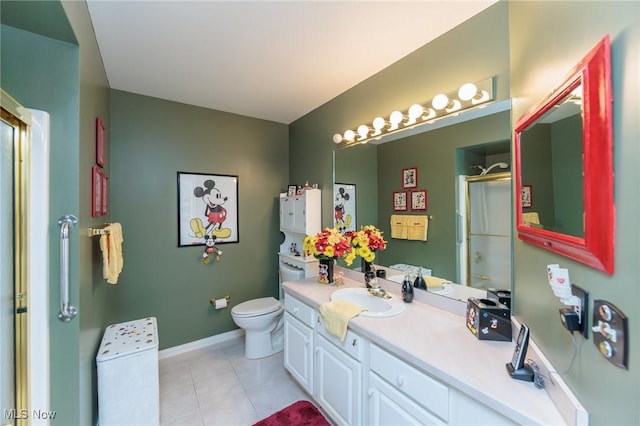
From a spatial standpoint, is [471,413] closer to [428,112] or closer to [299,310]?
[299,310]

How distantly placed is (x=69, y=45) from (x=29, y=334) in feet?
4.33

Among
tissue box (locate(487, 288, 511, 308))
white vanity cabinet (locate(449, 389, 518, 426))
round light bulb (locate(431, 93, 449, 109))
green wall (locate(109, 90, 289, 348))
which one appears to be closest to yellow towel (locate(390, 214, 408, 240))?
tissue box (locate(487, 288, 511, 308))

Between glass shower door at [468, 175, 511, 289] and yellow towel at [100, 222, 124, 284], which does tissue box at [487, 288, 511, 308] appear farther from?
yellow towel at [100, 222, 124, 284]

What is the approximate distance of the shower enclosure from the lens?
4.55 ft

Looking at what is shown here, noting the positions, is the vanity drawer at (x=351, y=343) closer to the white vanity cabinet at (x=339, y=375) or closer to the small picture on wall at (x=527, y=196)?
the white vanity cabinet at (x=339, y=375)

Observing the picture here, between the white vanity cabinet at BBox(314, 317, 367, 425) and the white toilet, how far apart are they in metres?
0.89

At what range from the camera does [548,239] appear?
0.90m

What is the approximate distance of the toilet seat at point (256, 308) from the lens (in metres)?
2.47

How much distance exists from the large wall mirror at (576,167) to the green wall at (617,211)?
0.02m

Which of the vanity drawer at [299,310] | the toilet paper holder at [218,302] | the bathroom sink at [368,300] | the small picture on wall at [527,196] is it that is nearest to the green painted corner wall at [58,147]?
the vanity drawer at [299,310]

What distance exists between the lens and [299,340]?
1.97 m

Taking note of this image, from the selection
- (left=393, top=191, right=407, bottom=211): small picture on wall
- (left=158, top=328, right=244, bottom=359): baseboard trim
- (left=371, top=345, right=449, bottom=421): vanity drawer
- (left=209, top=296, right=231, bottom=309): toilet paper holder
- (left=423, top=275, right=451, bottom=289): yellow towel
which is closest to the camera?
(left=371, top=345, right=449, bottom=421): vanity drawer

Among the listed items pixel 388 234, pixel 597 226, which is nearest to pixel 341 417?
pixel 388 234

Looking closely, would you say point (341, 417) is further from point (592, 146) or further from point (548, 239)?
point (592, 146)
